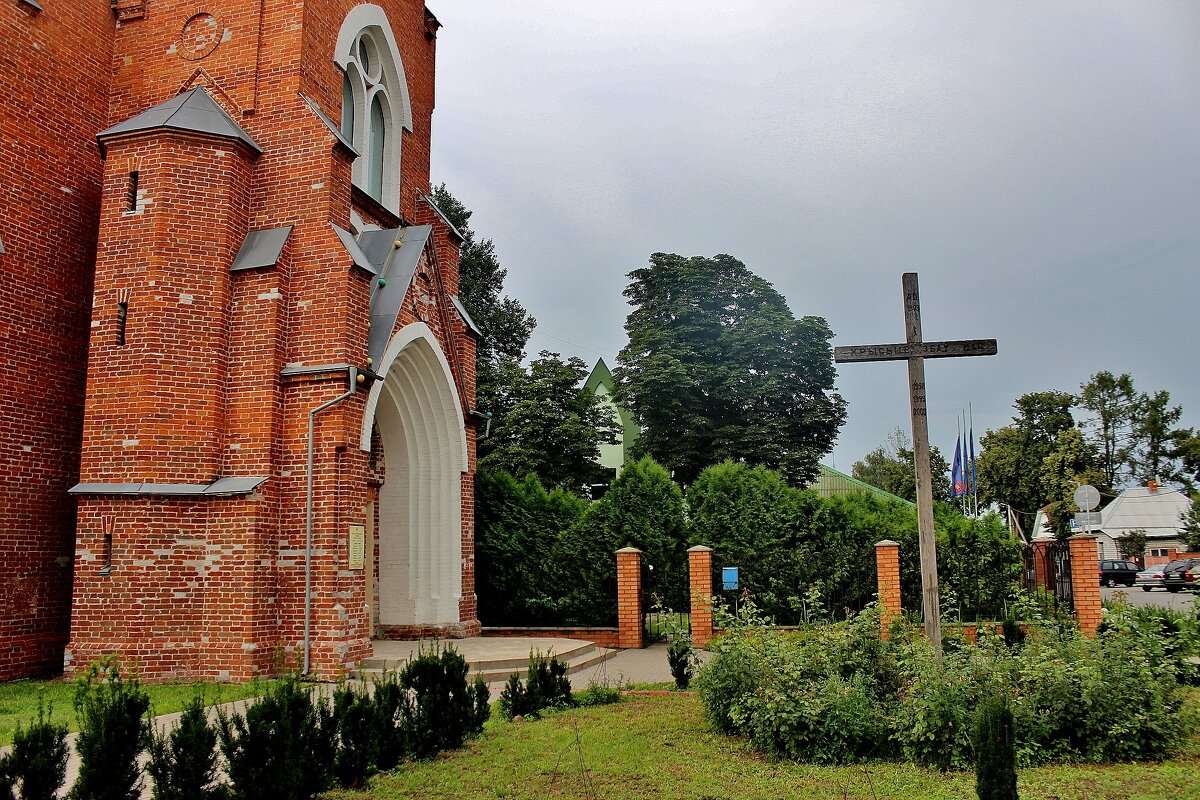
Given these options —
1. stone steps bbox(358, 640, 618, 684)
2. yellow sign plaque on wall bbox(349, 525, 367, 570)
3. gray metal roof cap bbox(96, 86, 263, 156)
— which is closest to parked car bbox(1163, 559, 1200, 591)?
stone steps bbox(358, 640, 618, 684)

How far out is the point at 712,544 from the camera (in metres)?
16.0

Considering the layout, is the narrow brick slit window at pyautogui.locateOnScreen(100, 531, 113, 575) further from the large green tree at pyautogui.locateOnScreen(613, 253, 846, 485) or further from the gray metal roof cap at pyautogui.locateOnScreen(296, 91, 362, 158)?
the large green tree at pyautogui.locateOnScreen(613, 253, 846, 485)

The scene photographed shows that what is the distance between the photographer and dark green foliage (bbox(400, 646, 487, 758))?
6.77 meters

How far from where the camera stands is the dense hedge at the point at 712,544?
1547cm

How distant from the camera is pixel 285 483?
10.9 meters

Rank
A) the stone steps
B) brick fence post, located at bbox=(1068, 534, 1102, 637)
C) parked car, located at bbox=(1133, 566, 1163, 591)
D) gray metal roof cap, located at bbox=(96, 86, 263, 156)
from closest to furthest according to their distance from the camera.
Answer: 1. the stone steps
2. gray metal roof cap, located at bbox=(96, 86, 263, 156)
3. brick fence post, located at bbox=(1068, 534, 1102, 637)
4. parked car, located at bbox=(1133, 566, 1163, 591)

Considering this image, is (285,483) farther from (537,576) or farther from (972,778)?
(972,778)

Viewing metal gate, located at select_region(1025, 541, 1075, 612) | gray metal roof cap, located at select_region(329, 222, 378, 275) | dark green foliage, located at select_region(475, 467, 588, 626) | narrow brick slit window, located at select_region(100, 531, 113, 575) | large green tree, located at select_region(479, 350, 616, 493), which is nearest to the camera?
narrow brick slit window, located at select_region(100, 531, 113, 575)

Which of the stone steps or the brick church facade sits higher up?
the brick church facade

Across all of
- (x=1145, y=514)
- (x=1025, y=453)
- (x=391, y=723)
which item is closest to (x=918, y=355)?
(x=391, y=723)

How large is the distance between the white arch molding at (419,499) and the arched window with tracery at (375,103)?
348 centimetres

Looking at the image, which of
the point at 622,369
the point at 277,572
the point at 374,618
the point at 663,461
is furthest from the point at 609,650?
the point at 622,369

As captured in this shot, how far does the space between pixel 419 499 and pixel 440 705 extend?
750 cm

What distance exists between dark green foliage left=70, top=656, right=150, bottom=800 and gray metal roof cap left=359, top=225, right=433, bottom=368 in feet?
23.6
